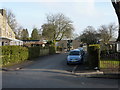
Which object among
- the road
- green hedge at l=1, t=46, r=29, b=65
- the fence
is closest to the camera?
the road

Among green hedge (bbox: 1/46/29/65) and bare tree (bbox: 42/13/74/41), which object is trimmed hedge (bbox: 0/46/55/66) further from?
bare tree (bbox: 42/13/74/41)

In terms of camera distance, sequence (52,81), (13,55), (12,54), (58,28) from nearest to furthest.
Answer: (52,81) → (12,54) → (13,55) → (58,28)

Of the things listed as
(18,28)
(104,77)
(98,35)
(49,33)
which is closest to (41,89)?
(104,77)

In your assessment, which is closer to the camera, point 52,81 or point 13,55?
point 52,81

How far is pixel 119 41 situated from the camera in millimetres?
21375

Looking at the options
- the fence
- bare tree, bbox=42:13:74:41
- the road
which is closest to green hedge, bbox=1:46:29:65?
the road

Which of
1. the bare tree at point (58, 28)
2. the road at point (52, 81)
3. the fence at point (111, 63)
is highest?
the bare tree at point (58, 28)

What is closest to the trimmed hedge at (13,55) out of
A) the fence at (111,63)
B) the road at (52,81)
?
the road at (52,81)

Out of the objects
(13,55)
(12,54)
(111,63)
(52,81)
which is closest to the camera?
(52,81)

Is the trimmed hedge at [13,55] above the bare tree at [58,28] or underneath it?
underneath

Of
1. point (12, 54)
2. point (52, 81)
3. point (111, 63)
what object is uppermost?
point (12, 54)

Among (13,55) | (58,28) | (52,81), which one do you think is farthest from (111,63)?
(58,28)

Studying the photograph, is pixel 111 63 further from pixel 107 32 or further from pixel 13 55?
pixel 107 32

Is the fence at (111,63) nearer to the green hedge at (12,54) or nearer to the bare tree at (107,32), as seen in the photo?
the green hedge at (12,54)
